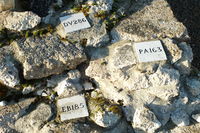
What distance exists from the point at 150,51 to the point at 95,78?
2.84ft

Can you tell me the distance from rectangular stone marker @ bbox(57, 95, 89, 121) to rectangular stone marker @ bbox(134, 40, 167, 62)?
100 cm

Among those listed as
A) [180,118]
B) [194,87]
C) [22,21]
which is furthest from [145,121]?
[22,21]

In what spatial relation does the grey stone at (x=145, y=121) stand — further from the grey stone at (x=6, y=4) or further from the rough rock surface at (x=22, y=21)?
the grey stone at (x=6, y=4)

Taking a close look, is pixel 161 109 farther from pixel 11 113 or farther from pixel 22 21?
pixel 22 21

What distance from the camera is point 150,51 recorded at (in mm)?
4363

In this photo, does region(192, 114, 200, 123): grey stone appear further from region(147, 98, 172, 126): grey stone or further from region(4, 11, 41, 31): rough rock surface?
region(4, 11, 41, 31): rough rock surface

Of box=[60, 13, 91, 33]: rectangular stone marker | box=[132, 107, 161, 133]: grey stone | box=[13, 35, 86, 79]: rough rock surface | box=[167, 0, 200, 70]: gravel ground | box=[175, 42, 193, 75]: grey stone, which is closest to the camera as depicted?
box=[132, 107, 161, 133]: grey stone

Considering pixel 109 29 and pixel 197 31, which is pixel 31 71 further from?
pixel 197 31

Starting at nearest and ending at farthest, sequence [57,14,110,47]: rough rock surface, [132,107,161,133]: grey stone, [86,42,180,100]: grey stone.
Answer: [132,107,161,133]: grey stone, [86,42,180,100]: grey stone, [57,14,110,47]: rough rock surface

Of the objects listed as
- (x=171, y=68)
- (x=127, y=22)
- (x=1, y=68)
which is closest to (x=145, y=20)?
(x=127, y=22)

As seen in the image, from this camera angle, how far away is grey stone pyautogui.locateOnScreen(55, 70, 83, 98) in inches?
169

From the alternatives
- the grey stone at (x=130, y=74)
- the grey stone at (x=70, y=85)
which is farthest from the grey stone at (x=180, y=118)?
the grey stone at (x=70, y=85)

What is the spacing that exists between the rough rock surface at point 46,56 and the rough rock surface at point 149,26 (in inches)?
27.8

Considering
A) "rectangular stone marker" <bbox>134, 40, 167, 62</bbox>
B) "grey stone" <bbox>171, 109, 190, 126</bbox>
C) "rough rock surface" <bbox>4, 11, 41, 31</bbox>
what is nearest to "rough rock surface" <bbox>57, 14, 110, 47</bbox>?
"rough rock surface" <bbox>4, 11, 41, 31</bbox>
